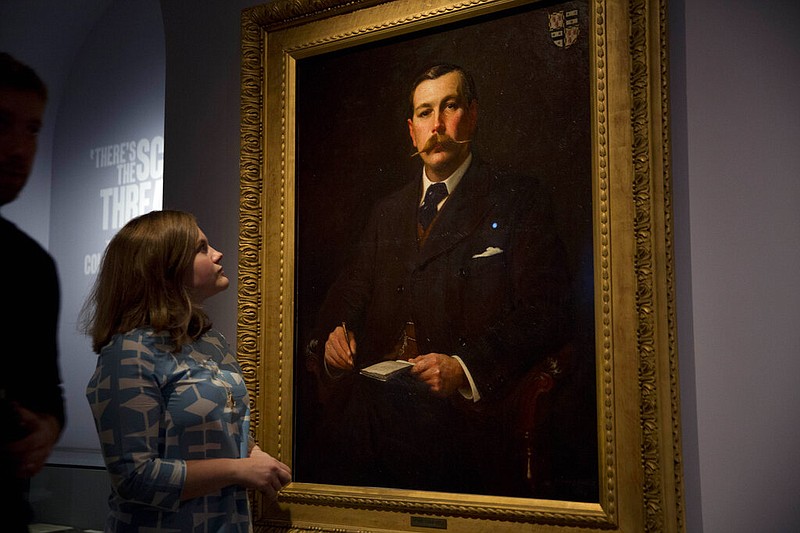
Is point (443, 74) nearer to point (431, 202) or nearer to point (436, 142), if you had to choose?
point (436, 142)

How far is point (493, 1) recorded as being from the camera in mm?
2369

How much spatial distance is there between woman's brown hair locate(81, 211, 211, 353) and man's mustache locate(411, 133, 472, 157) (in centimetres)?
75

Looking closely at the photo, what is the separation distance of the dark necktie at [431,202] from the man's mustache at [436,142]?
121mm

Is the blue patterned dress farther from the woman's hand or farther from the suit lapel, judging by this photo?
the suit lapel

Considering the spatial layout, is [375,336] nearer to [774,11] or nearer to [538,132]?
[538,132]

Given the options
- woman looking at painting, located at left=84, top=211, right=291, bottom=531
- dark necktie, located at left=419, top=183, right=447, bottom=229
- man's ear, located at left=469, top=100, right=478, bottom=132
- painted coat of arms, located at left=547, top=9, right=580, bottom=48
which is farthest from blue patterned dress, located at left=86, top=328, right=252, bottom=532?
painted coat of arms, located at left=547, top=9, right=580, bottom=48

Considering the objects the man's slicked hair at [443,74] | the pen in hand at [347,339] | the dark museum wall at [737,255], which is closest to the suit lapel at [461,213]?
the man's slicked hair at [443,74]

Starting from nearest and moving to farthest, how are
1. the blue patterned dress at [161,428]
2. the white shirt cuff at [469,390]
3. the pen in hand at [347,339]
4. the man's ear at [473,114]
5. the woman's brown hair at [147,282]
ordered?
the blue patterned dress at [161,428] < the woman's brown hair at [147,282] < the white shirt cuff at [469,390] < the man's ear at [473,114] < the pen in hand at [347,339]

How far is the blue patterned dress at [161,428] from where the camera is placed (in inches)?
78.2

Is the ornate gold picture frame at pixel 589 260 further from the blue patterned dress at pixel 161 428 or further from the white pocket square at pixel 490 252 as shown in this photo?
the blue patterned dress at pixel 161 428

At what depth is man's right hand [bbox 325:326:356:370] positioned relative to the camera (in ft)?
8.31

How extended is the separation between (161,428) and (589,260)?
4.11 ft

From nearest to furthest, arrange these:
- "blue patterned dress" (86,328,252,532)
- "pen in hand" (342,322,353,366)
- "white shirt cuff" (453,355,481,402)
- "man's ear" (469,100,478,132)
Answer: "blue patterned dress" (86,328,252,532) → "white shirt cuff" (453,355,481,402) → "man's ear" (469,100,478,132) → "pen in hand" (342,322,353,366)

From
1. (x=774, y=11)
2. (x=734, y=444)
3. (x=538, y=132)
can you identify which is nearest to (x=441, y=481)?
(x=734, y=444)
